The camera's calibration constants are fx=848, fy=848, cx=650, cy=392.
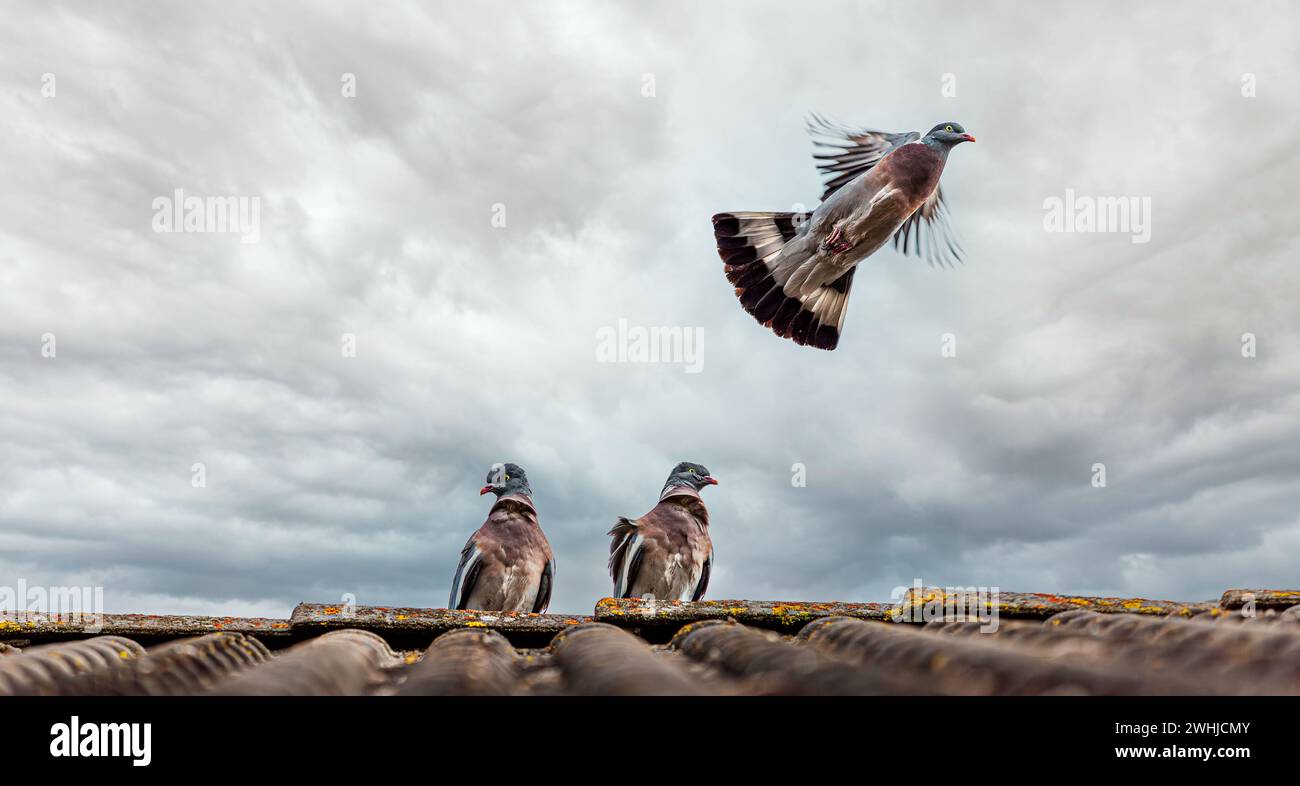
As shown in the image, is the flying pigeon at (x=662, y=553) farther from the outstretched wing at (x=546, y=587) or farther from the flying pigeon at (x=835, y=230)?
the flying pigeon at (x=835, y=230)

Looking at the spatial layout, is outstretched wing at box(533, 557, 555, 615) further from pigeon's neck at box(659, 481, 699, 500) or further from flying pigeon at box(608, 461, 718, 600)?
pigeon's neck at box(659, 481, 699, 500)

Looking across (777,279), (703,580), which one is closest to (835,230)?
(777,279)

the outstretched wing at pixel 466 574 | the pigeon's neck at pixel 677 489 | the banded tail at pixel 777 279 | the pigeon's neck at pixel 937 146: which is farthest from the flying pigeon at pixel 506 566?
the pigeon's neck at pixel 937 146

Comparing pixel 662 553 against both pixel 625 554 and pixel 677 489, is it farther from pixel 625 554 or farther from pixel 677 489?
pixel 677 489

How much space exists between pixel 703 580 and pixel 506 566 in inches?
81.2

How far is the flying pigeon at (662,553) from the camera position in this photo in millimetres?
8055

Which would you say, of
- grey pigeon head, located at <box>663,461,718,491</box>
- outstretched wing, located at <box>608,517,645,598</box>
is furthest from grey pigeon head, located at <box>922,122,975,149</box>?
outstretched wing, located at <box>608,517,645,598</box>

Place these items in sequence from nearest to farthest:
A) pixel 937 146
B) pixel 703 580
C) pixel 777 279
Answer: pixel 703 580 < pixel 937 146 < pixel 777 279

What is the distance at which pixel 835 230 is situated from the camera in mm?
10305

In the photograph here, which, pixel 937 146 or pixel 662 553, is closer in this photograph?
pixel 662 553

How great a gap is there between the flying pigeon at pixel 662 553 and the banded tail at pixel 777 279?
13.3 ft
